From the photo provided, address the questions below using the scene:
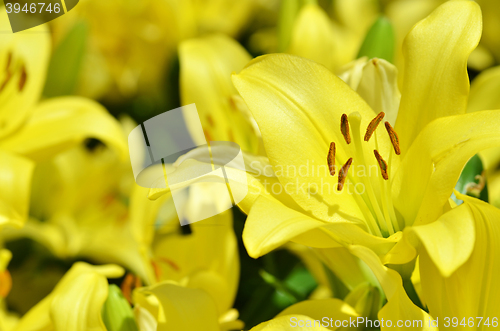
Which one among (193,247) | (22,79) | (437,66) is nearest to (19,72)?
(22,79)

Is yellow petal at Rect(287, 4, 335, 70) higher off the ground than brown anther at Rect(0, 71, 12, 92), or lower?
higher

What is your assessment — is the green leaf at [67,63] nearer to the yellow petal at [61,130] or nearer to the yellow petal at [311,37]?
the yellow petal at [61,130]

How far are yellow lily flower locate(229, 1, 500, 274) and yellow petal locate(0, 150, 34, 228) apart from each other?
1.10ft

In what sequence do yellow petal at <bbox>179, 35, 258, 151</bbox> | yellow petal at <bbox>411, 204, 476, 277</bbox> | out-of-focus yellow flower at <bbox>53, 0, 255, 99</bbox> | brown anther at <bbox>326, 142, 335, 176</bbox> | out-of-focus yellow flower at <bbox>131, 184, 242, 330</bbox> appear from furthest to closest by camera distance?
out-of-focus yellow flower at <bbox>53, 0, 255, 99</bbox> → yellow petal at <bbox>179, 35, 258, 151</bbox> → out-of-focus yellow flower at <bbox>131, 184, 242, 330</bbox> → brown anther at <bbox>326, 142, 335, 176</bbox> → yellow petal at <bbox>411, 204, 476, 277</bbox>

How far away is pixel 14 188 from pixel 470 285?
1.68ft

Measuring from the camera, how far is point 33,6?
0.81m

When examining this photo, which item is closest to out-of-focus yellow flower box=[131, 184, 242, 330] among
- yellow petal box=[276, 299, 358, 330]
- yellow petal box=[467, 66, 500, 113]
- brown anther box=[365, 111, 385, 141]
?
yellow petal box=[276, 299, 358, 330]

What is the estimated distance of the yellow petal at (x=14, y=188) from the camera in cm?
57

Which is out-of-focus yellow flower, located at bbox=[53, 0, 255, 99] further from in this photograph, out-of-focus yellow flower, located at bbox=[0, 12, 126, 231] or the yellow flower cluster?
out-of-focus yellow flower, located at bbox=[0, 12, 126, 231]

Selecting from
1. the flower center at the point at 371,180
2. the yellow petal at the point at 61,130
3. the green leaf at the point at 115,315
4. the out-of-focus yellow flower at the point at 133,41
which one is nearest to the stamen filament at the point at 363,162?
the flower center at the point at 371,180

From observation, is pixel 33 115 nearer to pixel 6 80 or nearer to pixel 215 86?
pixel 6 80

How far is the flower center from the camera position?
0.42 meters

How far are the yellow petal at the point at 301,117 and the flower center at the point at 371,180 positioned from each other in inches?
0.5

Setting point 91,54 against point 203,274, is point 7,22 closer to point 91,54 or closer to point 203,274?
point 91,54
